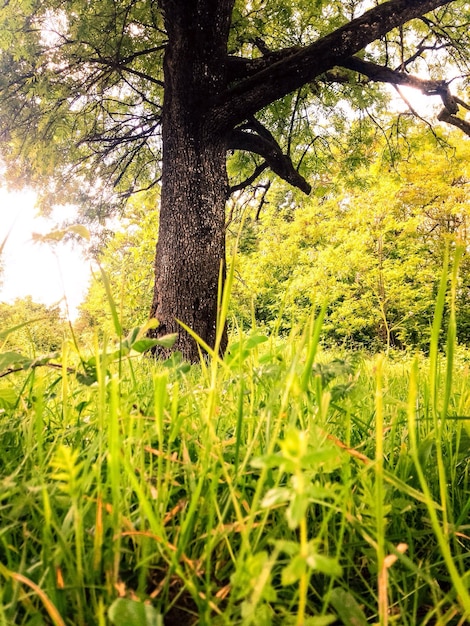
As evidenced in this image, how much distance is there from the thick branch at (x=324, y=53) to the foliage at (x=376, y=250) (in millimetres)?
4348

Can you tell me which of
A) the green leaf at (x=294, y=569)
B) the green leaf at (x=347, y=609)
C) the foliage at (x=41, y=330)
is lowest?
the green leaf at (x=347, y=609)

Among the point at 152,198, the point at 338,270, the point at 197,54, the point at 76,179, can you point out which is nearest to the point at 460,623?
the point at 197,54

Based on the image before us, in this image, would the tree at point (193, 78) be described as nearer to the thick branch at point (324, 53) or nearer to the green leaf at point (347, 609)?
the thick branch at point (324, 53)

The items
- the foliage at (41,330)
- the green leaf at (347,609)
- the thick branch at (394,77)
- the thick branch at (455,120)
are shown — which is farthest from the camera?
the thick branch at (455,120)

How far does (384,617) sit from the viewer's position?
324 mm

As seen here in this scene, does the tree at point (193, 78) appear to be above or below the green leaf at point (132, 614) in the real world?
above

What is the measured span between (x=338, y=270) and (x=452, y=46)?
4752mm

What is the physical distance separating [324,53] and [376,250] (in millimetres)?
6500

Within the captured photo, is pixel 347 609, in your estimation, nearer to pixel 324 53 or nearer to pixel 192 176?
pixel 192 176

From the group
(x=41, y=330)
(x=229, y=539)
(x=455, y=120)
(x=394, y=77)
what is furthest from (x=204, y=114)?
(x=229, y=539)

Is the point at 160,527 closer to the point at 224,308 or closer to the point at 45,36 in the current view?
the point at 224,308

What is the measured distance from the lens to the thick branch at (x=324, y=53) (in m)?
3.42

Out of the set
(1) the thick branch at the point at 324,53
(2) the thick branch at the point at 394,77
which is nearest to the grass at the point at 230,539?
(1) the thick branch at the point at 324,53

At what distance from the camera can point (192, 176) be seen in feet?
12.4
